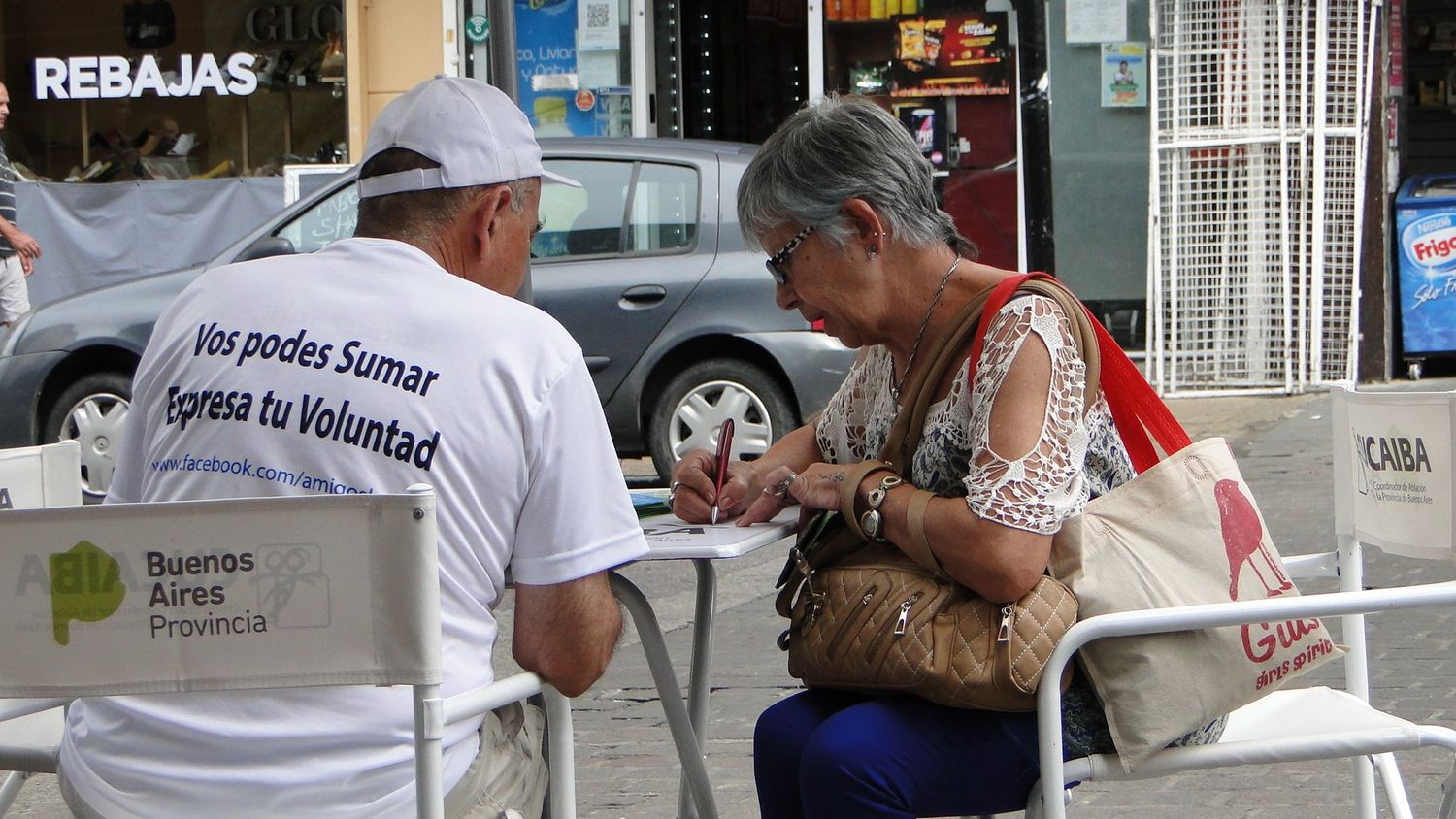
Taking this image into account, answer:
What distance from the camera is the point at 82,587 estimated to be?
1916 mm

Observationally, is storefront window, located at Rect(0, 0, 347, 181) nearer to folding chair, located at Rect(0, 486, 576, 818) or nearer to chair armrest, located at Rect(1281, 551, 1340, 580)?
chair armrest, located at Rect(1281, 551, 1340, 580)

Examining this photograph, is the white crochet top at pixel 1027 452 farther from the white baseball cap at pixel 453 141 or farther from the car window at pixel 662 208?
the car window at pixel 662 208

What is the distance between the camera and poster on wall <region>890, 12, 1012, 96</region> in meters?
11.6

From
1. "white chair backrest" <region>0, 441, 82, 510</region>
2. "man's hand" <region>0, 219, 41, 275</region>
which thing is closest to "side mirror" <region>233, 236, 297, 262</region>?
"man's hand" <region>0, 219, 41, 275</region>

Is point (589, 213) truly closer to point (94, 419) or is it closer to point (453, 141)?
point (94, 419)

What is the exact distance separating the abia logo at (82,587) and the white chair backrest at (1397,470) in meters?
1.73

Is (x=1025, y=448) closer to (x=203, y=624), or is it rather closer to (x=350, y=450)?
(x=350, y=450)

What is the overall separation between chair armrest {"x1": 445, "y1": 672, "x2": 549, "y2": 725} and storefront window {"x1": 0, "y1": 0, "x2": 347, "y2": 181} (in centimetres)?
1063

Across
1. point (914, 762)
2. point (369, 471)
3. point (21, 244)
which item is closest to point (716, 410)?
point (21, 244)

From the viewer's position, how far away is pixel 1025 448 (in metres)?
2.34

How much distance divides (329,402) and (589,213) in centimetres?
619

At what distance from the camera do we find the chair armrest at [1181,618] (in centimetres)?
221

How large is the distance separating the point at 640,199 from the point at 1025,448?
235 inches

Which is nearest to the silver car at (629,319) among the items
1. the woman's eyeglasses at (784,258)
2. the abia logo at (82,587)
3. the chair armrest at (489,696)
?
the woman's eyeglasses at (784,258)
